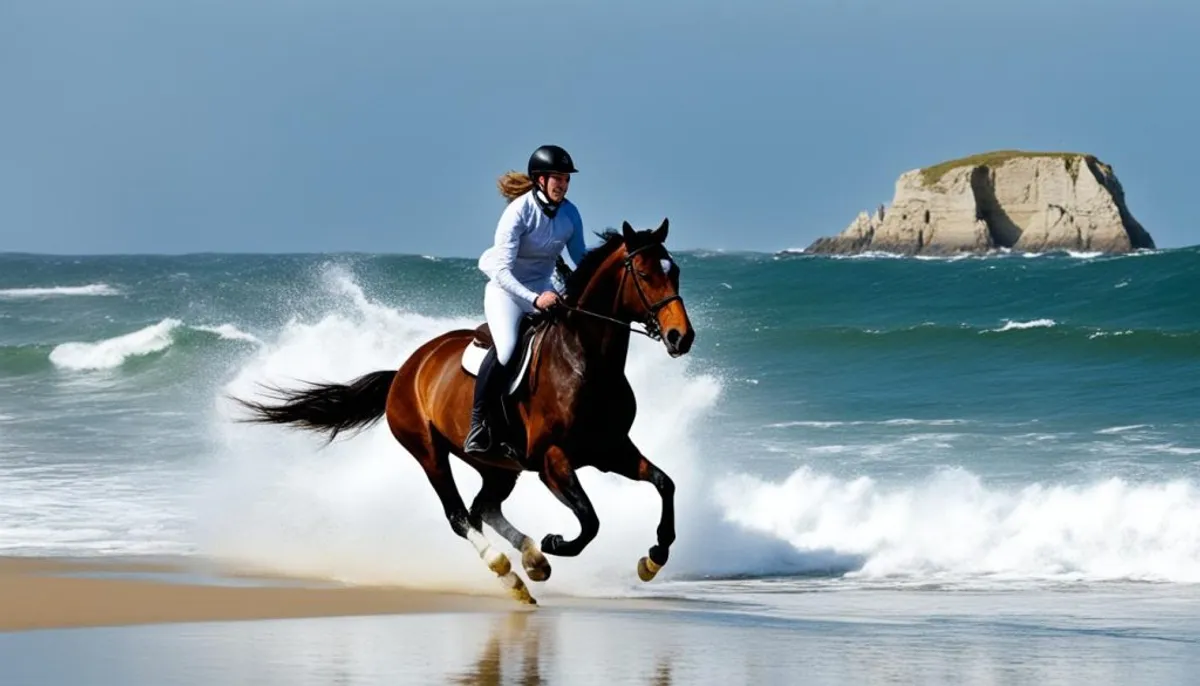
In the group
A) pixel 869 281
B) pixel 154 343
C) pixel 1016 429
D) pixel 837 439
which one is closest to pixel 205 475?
pixel 837 439

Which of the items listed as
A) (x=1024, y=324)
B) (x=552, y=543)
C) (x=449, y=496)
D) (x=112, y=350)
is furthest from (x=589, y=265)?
(x=1024, y=324)

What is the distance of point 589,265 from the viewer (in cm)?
1001

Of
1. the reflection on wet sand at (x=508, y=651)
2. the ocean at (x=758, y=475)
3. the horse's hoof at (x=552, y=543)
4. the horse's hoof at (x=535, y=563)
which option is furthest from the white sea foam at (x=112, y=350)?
the reflection on wet sand at (x=508, y=651)

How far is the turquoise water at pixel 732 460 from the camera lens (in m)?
13.9

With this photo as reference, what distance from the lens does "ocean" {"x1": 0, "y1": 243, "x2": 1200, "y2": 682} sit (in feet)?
41.7

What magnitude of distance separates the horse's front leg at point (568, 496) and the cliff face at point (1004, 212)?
356 ft

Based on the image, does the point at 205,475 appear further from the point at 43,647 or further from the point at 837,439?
the point at 43,647

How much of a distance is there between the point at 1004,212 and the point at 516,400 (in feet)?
376

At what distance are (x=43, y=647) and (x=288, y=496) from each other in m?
7.56

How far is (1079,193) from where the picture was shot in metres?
119

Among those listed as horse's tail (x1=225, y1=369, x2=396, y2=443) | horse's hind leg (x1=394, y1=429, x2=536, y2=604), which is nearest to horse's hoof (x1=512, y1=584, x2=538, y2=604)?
horse's hind leg (x1=394, y1=429, x2=536, y2=604)

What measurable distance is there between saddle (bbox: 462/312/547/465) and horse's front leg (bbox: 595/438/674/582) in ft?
1.99

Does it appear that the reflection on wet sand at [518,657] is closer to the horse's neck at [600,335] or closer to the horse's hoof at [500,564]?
the horse's hoof at [500,564]

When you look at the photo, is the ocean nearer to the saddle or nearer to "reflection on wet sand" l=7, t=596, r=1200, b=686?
"reflection on wet sand" l=7, t=596, r=1200, b=686
